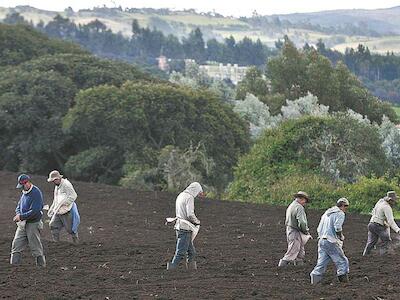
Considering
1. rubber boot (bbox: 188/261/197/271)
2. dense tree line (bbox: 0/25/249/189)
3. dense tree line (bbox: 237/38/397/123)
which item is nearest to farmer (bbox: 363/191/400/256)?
rubber boot (bbox: 188/261/197/271)

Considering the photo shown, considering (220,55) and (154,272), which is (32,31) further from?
(220,55)

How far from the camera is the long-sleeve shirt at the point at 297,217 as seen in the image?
57.0ft

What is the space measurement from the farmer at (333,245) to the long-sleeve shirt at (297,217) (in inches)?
56.5

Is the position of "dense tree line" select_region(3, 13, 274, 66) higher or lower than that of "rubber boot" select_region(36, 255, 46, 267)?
lower

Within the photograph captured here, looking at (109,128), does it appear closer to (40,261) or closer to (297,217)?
(40,261)

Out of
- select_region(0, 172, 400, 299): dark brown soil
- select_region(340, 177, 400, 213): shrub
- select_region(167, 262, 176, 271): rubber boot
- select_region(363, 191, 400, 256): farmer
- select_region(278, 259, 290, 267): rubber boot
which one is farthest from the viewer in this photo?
select_region(340, 177, 400, 213): shrub

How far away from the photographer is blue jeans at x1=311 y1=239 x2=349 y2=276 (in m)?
15.7

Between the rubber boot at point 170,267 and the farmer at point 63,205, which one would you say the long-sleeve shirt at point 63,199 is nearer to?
the farmer at point 63,205

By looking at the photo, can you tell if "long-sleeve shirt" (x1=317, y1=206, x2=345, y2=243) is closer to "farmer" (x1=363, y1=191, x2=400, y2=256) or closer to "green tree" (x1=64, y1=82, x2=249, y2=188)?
"farmer" (x1=363, y1=191, x2=400, y2=256)

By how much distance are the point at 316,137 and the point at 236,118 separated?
50.2 feet

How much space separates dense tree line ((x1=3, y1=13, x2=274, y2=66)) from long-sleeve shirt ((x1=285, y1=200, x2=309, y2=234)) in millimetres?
157883

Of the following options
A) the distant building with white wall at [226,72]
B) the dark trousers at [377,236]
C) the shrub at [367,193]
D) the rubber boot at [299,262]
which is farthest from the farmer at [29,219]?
the distant building with white wall at [226,72]

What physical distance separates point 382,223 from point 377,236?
366 mm

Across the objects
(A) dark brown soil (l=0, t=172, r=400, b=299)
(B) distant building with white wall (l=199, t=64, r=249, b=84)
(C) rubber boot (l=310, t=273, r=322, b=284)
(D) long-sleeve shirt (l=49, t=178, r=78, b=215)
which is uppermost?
(D) long-sleeve shirt (l=49, t=178, r=78, b=215)
